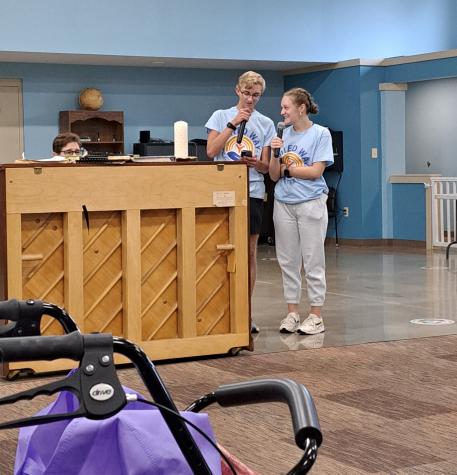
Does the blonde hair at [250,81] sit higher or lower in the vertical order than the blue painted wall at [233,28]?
lower

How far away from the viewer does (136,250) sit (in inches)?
217

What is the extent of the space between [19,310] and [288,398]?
0.55 metres

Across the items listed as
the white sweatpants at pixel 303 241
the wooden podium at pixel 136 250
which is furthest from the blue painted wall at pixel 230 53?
the wooden podium at pixel 136 250

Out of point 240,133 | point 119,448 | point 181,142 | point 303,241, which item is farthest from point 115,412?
point 303,241

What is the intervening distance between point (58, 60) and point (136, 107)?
1.45 meters

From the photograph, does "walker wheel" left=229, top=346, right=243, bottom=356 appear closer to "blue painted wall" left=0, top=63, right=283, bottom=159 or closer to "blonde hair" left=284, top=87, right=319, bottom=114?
"blonde hair" left=284, top=87, right=319, bottom=114

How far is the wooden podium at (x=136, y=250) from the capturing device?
208 inches

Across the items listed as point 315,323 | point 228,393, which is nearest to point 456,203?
point 315,323

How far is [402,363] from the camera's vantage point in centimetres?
557

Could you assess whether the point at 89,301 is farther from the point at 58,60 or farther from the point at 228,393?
the point at 58,60

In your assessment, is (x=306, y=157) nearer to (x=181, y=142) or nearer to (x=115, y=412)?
(x=181, y=142)

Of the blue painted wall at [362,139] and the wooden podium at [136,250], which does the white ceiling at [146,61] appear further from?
the wooden podium at [136,250]

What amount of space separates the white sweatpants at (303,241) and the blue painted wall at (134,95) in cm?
786

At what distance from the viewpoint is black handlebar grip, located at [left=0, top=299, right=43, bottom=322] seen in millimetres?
1837
